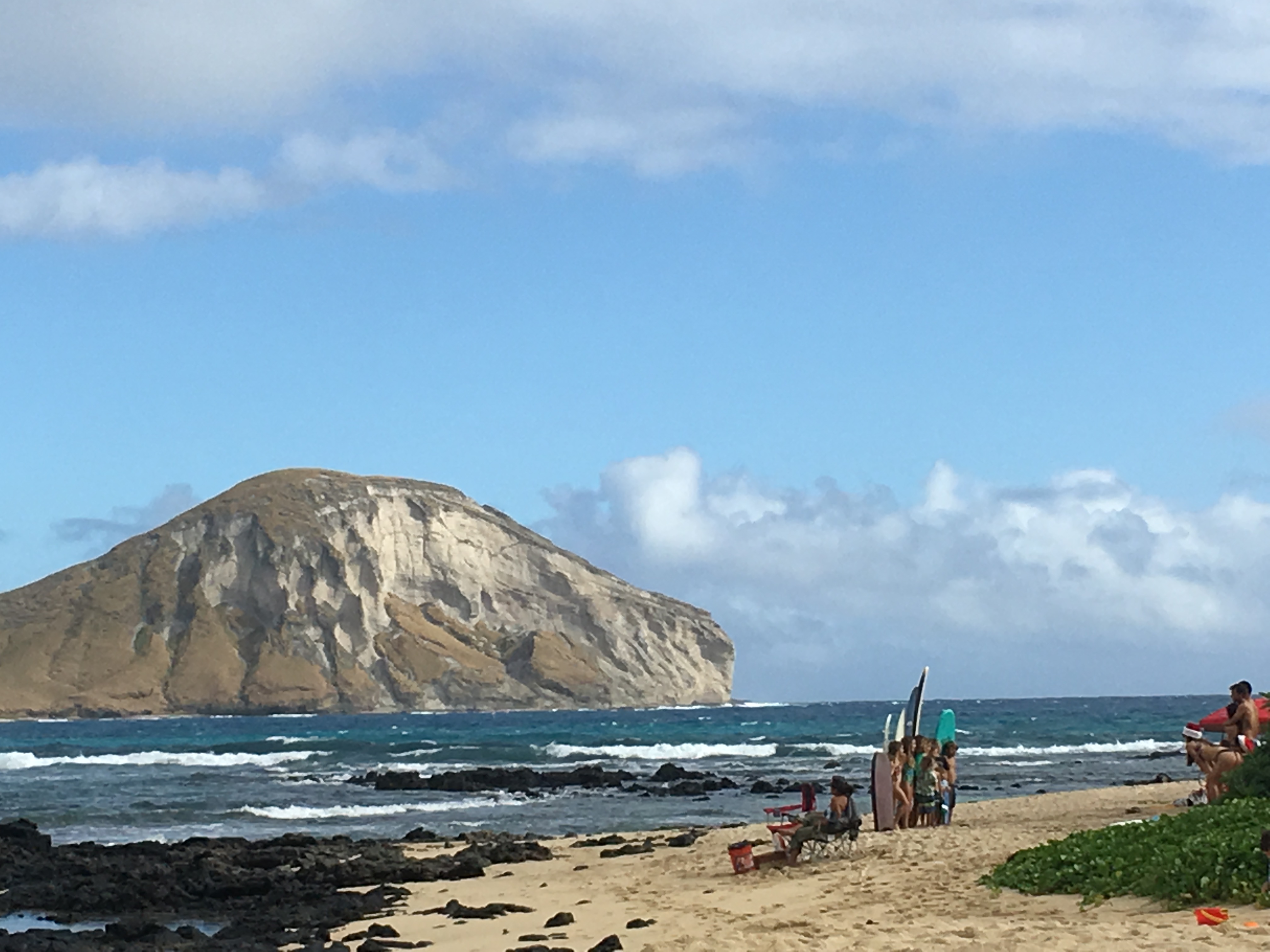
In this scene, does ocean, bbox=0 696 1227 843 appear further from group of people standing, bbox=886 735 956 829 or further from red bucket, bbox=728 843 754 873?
red bucket, bbox=728 843 754 873

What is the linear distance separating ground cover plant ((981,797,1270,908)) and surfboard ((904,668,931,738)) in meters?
6.57

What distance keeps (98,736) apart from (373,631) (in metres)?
47.4

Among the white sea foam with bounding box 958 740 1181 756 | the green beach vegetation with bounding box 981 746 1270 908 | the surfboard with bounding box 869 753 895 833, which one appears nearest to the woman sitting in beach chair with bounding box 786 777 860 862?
the surfboard with bounding box 869 753 895 833

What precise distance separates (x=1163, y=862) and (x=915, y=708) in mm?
9529

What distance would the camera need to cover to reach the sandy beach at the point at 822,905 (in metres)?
10.3

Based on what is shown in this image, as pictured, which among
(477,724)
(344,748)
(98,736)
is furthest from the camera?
(477,724)

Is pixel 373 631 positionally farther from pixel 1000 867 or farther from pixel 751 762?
pixel 1000 867

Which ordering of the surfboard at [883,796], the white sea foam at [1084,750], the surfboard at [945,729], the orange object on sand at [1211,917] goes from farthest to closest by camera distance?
the white sea foam at [1084,750] → the surfboard at [945,729] → the surfboard at [883,796] → the orange object on sand at [1211,917]

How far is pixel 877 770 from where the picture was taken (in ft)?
60.6

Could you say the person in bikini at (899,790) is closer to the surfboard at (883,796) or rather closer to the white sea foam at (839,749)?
the surfboard at (883,796)

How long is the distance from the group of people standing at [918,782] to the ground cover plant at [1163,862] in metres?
5.17

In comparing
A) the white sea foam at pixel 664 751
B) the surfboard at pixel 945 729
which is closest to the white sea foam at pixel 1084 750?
the white sea foam at pixel 664 751

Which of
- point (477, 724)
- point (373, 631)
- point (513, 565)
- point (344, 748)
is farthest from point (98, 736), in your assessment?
point (513, 565)

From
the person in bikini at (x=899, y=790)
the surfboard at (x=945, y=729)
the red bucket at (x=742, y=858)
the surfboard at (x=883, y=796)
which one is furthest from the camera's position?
the surfboard at (x=945, y=729)
